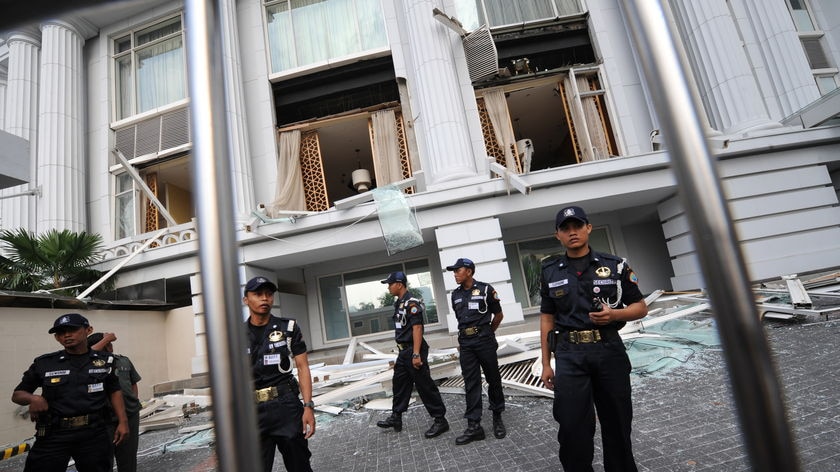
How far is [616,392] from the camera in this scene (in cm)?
263

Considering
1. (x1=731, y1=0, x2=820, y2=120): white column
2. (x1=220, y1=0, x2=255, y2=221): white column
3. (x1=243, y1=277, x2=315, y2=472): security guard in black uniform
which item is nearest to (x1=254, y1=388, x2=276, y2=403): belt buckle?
(x1=243, y1=277, x2=315, y2=472): security guard in black uniform

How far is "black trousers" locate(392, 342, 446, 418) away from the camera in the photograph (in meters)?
4.62

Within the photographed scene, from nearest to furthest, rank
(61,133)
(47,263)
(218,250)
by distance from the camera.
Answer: (218,250), (47,263), (61,133)

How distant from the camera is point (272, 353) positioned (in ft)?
10.2

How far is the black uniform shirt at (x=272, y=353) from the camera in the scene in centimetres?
308

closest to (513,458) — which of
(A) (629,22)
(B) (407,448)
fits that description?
(B) (407,448)

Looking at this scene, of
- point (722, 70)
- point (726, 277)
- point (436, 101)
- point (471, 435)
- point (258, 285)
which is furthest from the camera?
point (722, 70)

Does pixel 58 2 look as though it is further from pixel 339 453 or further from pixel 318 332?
pixel 318 332

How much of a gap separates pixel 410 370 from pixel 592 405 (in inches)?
102

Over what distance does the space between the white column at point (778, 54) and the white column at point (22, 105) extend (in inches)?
848

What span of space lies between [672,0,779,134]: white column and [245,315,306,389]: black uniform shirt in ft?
39.3

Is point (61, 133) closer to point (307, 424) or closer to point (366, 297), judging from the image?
point (366, 297)

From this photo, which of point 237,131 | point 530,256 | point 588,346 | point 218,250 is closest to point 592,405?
point 588,346

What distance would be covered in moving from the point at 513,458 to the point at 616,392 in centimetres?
136
